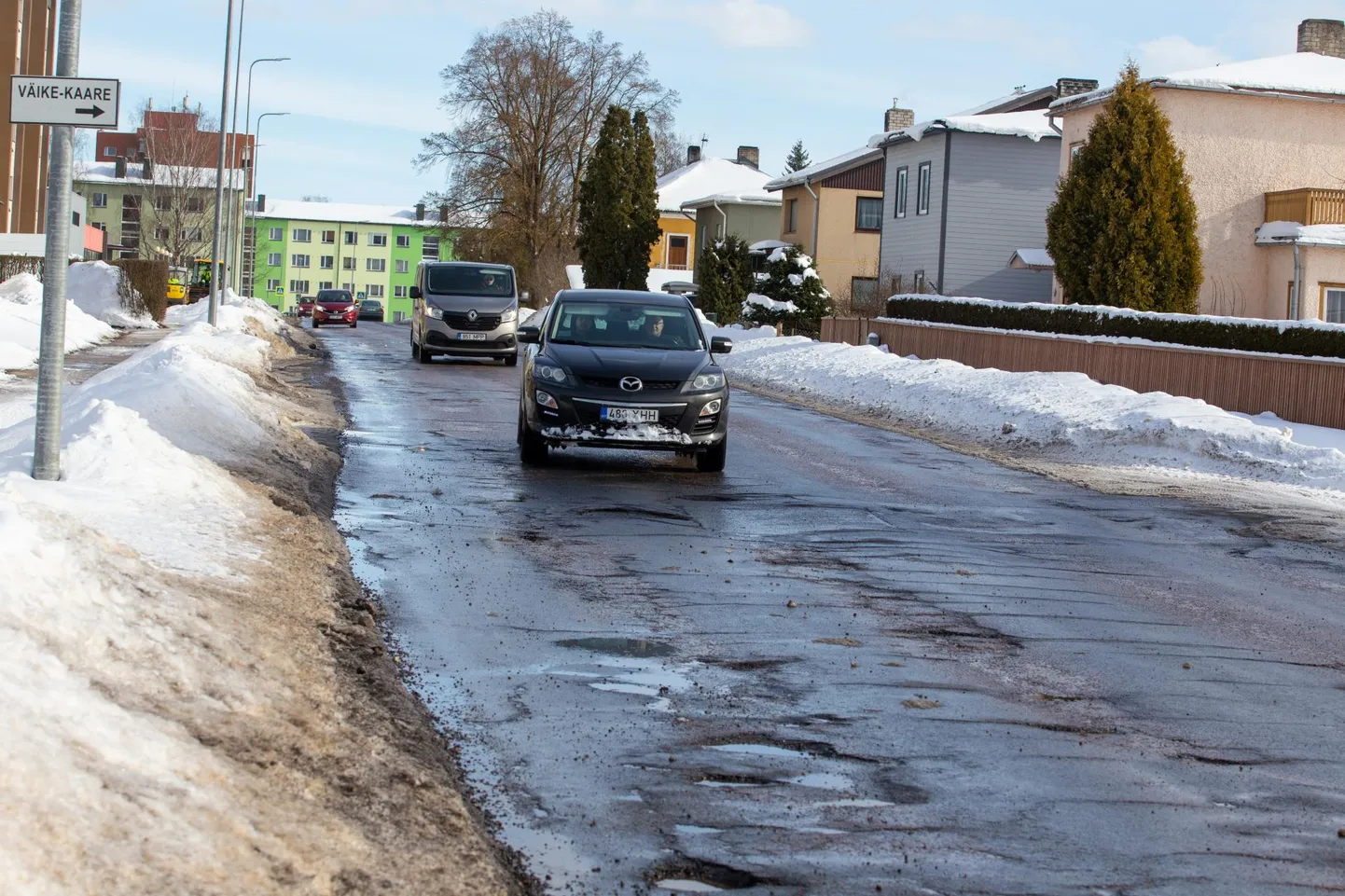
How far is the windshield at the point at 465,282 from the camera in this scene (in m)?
32.7

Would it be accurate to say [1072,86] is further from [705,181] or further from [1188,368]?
[705,181]

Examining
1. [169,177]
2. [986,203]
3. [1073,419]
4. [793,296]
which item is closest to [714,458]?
[1073,419]

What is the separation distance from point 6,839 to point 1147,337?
23.5m

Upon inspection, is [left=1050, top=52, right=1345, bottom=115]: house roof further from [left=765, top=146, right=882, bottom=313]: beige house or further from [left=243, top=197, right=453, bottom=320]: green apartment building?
[left=243, top=197, right=453, bottom=320]: green apartment building

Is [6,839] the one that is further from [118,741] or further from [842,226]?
[842,226]

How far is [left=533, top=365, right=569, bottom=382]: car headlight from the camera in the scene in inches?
557

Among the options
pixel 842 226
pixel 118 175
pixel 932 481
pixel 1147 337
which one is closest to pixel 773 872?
pixel 932 481

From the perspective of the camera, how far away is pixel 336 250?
155500 mm

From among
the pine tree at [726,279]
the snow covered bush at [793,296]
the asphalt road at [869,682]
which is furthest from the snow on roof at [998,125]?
the asphalt road at [869,682]

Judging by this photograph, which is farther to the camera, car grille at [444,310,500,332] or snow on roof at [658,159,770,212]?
snow on roof at [658,159,770,212]

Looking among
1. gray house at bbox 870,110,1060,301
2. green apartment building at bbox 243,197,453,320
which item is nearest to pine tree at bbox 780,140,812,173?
green apartment building at bbox 243,197,453,320

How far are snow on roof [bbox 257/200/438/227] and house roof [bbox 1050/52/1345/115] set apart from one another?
119 meters

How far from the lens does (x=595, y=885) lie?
440cm

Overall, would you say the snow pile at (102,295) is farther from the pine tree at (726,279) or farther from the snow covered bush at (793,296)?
the snow covered bush at (793,296)
